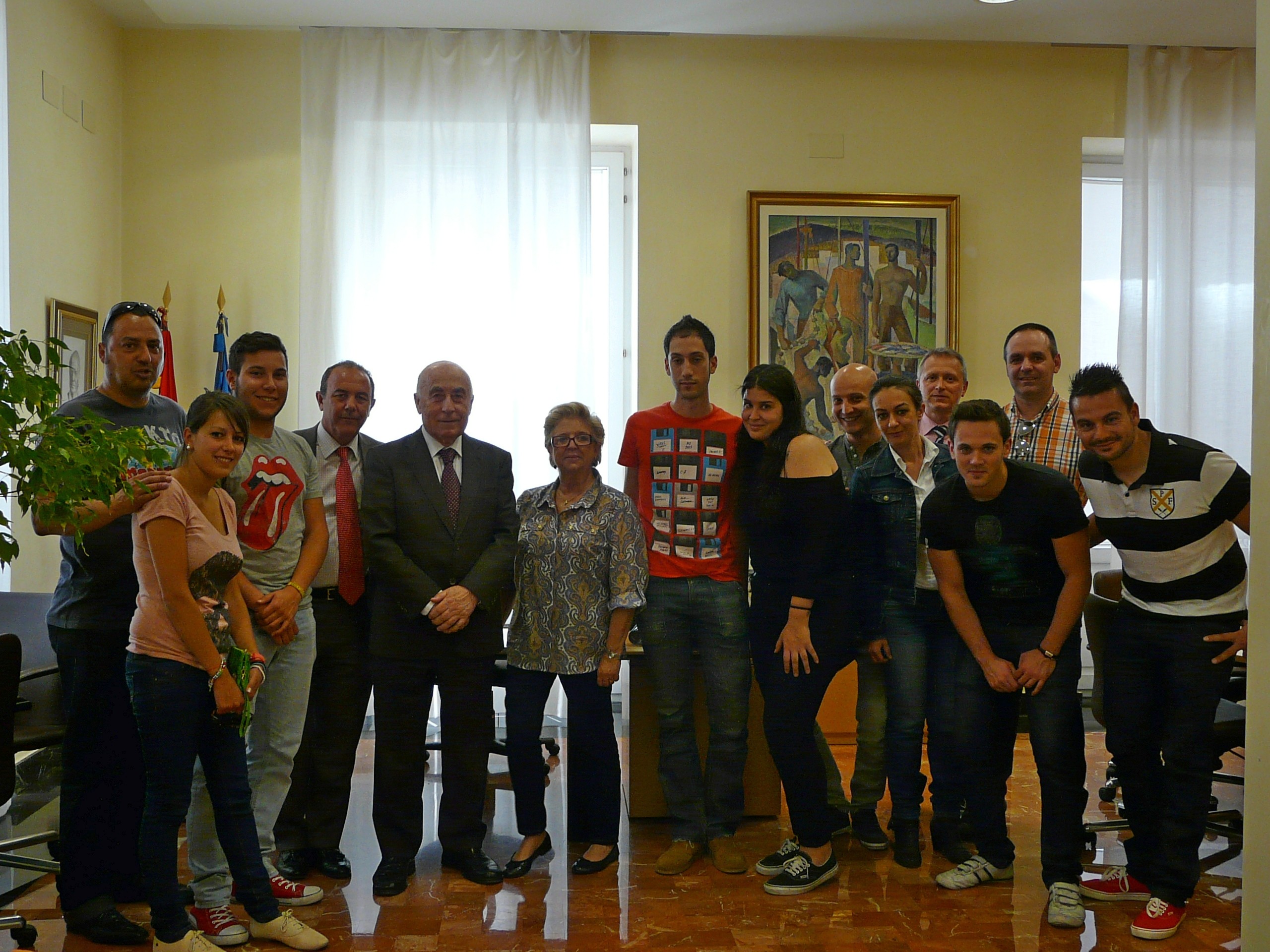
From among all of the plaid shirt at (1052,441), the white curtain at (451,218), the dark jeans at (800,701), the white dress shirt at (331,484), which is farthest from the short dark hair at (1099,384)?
the white curtain at (451,218)

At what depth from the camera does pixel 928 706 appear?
327 centimetres

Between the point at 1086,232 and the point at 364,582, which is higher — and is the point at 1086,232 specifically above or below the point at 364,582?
above

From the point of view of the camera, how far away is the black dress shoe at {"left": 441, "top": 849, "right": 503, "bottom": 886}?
3.19m

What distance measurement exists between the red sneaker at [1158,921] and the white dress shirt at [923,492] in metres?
1.04

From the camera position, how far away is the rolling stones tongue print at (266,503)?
2.97 m

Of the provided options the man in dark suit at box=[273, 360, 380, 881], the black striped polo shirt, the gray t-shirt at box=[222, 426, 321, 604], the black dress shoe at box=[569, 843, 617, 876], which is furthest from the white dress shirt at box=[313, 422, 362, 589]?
the black striped polo shirt

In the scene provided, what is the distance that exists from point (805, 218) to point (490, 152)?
167 cm

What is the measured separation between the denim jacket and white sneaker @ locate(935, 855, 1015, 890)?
76cm

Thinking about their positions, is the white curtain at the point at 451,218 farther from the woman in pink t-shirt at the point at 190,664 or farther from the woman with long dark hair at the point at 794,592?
the woman in pink t-shirt at the point at 190,664

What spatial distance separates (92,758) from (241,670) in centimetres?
56

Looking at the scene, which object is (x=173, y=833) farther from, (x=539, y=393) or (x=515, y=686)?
(x=539, y=393)

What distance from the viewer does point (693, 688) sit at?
11.0ft

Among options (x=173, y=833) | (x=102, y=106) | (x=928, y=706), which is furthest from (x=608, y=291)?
(x=173, y=833)

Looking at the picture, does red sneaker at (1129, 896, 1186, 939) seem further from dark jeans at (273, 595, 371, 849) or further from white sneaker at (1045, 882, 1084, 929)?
dark jeans at (273, 595, 371, 849)
